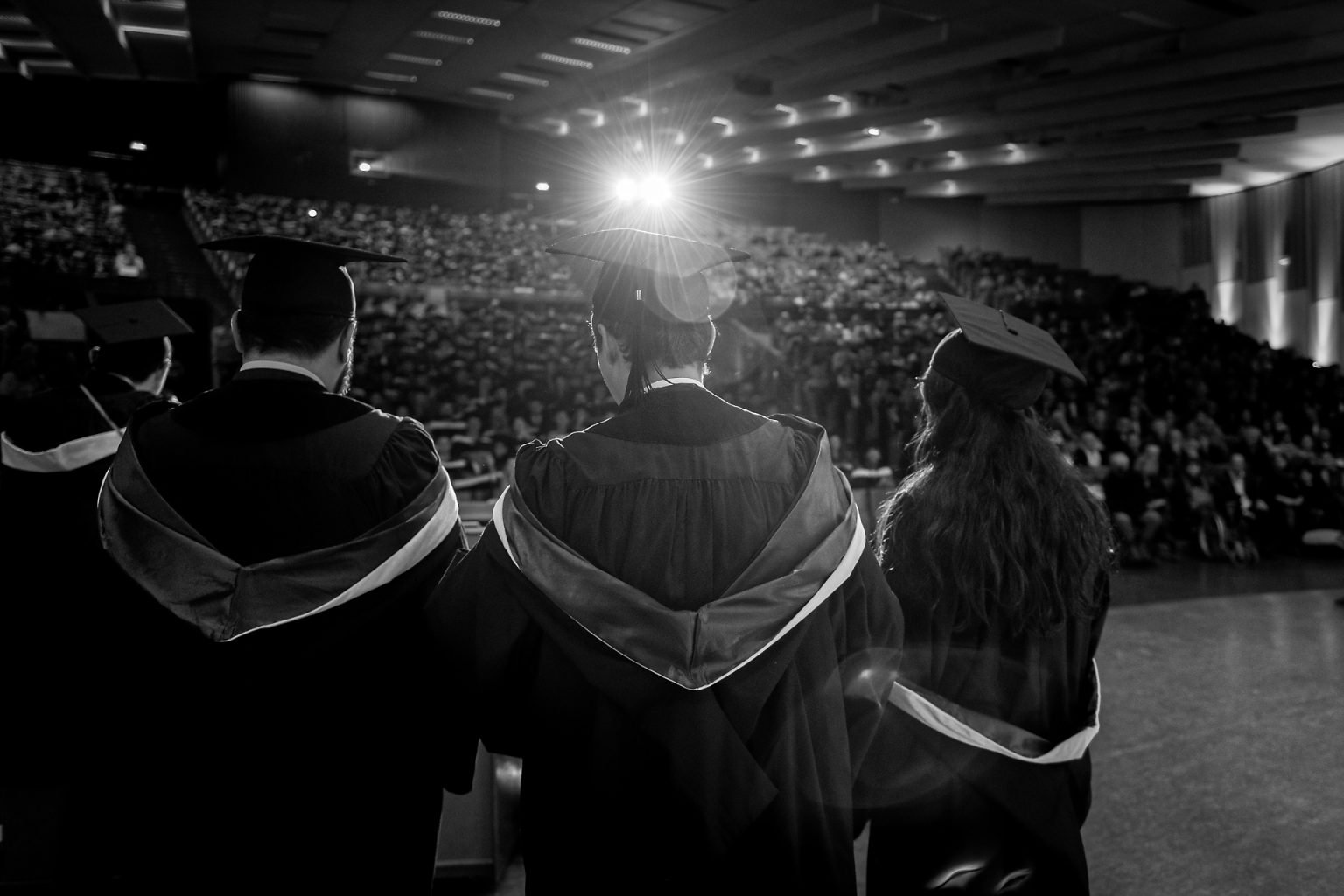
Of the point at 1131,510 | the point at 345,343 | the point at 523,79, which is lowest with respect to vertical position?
the point at 1131,510

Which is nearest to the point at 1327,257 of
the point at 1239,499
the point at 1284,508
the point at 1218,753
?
the point at 1284,508

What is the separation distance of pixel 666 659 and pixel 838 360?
1146cm

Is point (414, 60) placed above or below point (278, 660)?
above

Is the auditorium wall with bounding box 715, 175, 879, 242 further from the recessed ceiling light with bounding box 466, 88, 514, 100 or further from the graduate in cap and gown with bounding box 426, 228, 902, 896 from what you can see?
the graduate in cap and gown with bounding box 426, 228, 902, 896

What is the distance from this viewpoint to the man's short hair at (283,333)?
1.64m

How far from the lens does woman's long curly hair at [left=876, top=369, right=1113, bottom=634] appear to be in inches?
61.5

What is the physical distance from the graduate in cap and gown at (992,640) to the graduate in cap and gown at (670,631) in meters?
0.15

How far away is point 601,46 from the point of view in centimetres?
1544

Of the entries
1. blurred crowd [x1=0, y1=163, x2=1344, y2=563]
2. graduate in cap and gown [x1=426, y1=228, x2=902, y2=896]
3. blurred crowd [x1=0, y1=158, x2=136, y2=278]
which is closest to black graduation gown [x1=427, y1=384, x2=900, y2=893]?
graduate in cap and gown [x1=426, y1=228, x2=902, y2=896]

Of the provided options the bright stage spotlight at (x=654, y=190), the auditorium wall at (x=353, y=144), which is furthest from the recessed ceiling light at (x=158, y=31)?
the bright stage spotlight at (x=654, y=190)

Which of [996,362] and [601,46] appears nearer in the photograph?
[996,362]

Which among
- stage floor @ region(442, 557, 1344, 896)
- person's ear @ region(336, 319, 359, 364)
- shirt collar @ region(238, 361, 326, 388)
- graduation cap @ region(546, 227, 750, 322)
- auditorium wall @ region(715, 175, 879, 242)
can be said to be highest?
auditorium wall @ region(715, 175, 879, 242)

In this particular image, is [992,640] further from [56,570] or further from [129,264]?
[129,264]

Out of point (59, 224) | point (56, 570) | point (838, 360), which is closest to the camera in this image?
point (56, 570)
